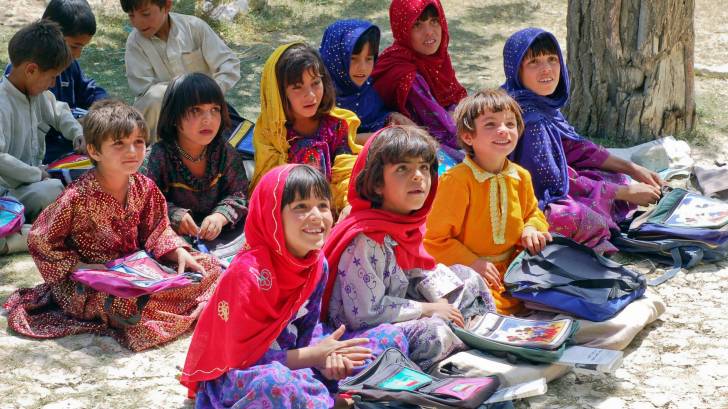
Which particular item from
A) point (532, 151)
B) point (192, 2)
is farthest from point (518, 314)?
point (192, 2)

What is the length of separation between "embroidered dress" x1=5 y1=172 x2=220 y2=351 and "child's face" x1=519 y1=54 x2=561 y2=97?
2109 millimetres

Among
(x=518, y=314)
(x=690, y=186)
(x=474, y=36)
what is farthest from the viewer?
(x=474, y=36)

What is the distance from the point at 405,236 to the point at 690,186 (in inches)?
107

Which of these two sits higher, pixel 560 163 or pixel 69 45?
pixel 69 45

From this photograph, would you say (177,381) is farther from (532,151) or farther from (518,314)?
(532,151)

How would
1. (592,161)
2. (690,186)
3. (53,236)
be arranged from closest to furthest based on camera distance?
1. (53,236)
2. (592,161)
3. (690,186)

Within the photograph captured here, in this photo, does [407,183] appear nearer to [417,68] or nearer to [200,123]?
[200,123]

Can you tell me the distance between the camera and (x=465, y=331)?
3.72m

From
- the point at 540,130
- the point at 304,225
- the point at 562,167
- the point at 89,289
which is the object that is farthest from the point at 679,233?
the point at 89,289

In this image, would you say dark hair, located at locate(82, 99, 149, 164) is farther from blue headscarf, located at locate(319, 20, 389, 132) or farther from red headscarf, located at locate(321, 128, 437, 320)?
blue headscarf, located at locate(319, 20, 389, 132)

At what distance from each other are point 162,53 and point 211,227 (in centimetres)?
181

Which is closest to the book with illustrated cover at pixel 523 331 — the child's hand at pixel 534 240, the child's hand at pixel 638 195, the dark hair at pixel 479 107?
the child's hand at pixel 534 240

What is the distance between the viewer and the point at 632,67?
20.4 ft

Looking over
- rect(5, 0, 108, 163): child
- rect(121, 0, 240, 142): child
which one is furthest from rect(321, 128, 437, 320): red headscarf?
rect(5, 0, 108, 163): child
